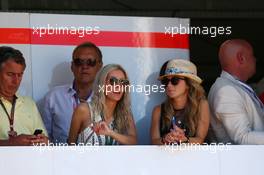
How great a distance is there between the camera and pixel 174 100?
2535 mm

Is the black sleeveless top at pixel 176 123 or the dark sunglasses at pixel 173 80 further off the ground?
the dark sunglasses at pixel 173 80

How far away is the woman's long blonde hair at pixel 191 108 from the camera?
97.2 inches

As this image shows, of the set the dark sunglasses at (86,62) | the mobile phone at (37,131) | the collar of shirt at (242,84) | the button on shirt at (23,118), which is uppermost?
the dark sunglasses at (86,62)

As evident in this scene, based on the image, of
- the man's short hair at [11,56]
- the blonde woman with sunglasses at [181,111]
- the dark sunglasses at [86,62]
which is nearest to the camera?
the blonde woman with sunglasses at [181,111]

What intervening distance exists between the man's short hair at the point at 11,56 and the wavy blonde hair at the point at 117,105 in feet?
1.05

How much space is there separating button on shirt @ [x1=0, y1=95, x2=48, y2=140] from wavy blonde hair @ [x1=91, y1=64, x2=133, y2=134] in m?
0.23

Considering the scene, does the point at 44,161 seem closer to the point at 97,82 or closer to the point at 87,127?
the point at 87,127

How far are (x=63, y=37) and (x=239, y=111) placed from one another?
0.86m

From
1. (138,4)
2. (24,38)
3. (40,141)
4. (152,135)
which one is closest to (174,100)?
(152,135)

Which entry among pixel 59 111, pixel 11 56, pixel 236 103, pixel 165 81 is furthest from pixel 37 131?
pixel 236 103

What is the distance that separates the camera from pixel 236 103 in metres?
2.50

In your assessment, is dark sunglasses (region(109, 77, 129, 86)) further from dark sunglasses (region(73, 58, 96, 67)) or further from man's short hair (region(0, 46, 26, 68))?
man's short hair (region(0, 46, 26, 68))

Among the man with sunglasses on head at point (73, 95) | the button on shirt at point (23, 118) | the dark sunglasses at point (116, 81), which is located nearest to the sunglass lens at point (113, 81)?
the dark sunglasses at point (116, 81)

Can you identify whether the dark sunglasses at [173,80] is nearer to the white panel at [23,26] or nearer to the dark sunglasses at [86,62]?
the dark sunglasses at [86,62]
